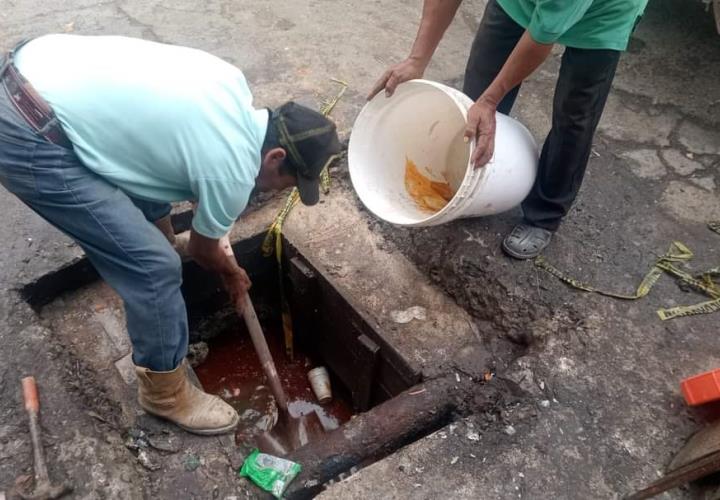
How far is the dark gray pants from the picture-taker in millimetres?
2252

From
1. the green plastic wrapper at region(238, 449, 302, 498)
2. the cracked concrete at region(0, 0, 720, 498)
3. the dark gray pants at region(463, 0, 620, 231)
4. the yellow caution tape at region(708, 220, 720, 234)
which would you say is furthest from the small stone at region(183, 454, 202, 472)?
the yellow caution tape at region(708, 220, 720, 234)

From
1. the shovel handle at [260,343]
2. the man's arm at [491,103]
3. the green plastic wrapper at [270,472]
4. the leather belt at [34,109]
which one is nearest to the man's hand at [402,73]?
the man's arm at [491,103]

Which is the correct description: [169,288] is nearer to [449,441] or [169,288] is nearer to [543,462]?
[449,441]

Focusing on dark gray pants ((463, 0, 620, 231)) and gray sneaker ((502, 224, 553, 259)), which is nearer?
dark gray pants ((463, 0, 620, 231))

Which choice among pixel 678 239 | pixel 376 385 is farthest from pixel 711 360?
pixel 376 385

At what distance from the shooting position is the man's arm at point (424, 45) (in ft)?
7.98

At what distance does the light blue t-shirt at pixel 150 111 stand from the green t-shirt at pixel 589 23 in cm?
103

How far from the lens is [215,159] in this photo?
1691 millimetres

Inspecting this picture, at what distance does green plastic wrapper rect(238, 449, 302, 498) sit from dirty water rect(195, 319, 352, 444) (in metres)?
0.87

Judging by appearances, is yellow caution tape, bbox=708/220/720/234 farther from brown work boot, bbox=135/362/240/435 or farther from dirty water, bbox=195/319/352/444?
brown work boot, bbox=135/362/240/435

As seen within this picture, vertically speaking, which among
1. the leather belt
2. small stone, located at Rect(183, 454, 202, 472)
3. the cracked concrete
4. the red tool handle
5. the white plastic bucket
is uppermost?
the leather belt

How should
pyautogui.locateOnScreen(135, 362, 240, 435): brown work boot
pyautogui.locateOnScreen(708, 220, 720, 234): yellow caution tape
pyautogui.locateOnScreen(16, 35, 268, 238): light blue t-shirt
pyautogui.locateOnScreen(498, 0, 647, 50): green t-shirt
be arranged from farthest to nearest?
pyautogui.locateOnScreen(708, 220, 720, 234): yellow caution tape < pyautogui.locateOnScreen(135, 362, 240, 435): brown work boot < pyautogui.locateOnScreen(498, 0, 647, 50): green t-shirt < pyautogui.locateOnScreen(16, 35, 268, 238): light blue t-shirt

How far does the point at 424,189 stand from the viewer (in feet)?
9.09

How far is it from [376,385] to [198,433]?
943 mm
